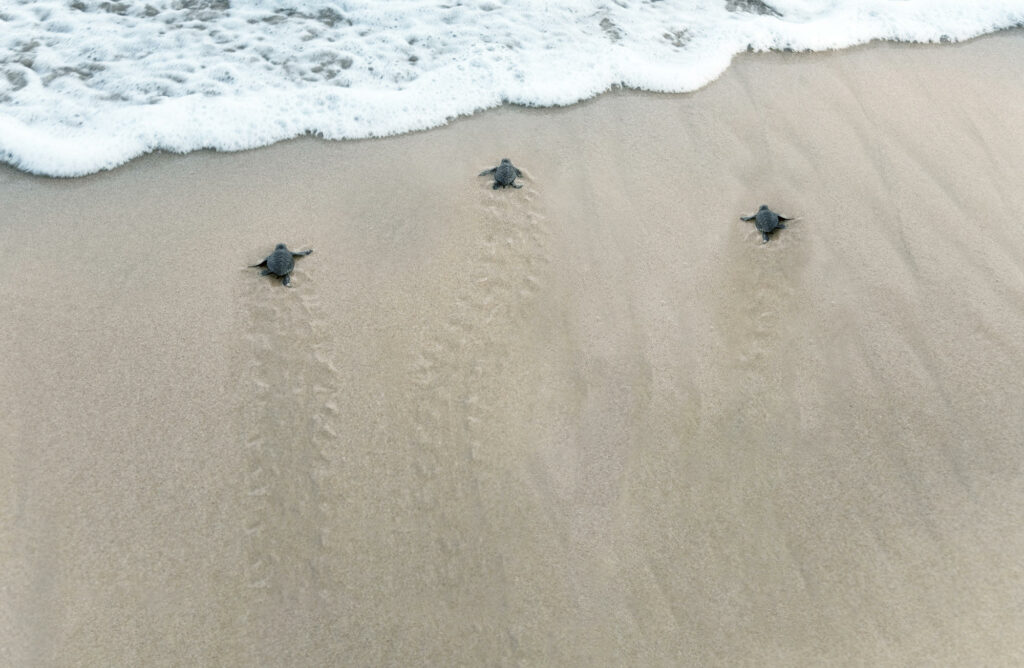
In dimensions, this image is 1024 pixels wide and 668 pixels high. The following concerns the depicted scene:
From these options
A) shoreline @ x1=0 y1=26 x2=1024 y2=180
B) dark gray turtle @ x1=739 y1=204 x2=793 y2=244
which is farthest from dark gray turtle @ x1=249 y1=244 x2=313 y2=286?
dark gray turtle @ x1=739 y1=204 x2=793 y2=244

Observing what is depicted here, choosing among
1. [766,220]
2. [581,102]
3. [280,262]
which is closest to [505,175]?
[581,102]

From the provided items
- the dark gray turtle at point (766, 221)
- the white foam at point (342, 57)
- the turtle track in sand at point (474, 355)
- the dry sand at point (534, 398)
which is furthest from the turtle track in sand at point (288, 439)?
the dark gray turtle at point (766, 221)

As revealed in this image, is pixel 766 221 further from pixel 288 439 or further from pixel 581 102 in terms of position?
pixel 288 439

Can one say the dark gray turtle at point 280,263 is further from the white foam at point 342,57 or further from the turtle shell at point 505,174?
the turtle shell at point 505,174

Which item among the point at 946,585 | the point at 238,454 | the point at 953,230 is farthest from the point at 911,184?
the point at 238,454

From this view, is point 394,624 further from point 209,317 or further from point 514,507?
point 209,317

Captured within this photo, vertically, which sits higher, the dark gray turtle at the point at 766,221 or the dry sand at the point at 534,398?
the dark gray turtle at the point at 766,221
